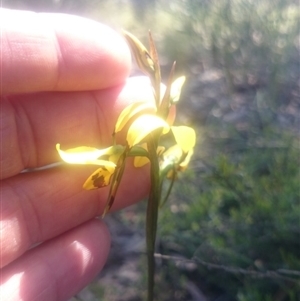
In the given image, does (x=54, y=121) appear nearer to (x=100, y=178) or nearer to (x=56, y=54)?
(x=56, y=54)

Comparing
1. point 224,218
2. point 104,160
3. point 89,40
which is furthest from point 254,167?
point 104,160

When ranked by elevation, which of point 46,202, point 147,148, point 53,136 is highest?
point 147,148

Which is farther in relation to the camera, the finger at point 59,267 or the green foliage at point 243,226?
the green foliage at point 243,226

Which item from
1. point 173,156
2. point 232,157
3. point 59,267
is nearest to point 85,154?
point 173,156

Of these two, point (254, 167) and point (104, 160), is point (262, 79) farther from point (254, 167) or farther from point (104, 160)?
point (104, 160)

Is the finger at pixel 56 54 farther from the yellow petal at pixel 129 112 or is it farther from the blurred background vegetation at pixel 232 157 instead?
A: the blurred background vegetation at pixel 232 157

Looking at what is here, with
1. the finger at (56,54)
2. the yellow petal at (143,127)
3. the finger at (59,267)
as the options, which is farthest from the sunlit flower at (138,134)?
Result: the finger at (59,267)

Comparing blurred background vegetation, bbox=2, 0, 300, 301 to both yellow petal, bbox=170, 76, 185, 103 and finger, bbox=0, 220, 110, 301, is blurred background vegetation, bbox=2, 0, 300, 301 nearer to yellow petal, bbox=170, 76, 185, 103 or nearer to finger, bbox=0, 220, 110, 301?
finger, bbox=0, 220, 110, 301
